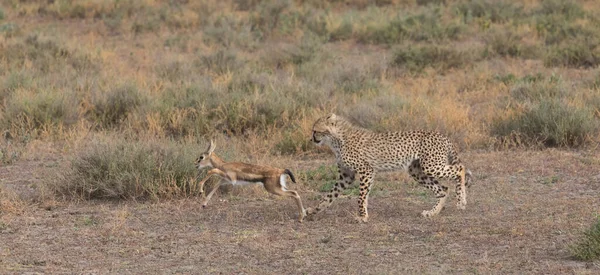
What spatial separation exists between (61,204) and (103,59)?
9.57m

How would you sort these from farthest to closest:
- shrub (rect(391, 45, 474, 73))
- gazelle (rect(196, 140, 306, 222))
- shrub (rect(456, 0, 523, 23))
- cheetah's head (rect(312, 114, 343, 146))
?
shrub (rect(456, 0, 523, 23)) < shrub (rect(391, 45, 474, 73)) < cheetah's head (rect(312, 114, 343, 146)) < gazelle (rect(196, 140, 306, 222))

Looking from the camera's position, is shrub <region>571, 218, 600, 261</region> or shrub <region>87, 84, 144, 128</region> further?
shrub <region>87, 84, 144, 128</region>

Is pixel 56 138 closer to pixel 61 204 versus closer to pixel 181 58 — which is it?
pixel 61 204

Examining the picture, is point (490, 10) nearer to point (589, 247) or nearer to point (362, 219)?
point (362, 219)

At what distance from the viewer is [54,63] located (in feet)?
62.1

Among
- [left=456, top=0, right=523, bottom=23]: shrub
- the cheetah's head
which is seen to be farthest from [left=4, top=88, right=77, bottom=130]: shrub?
[left=456, top=0, right=523, bottom=23]: shrub

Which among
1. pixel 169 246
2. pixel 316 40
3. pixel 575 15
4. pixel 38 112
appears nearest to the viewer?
pixel 169 246

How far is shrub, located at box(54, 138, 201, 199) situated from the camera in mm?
10688

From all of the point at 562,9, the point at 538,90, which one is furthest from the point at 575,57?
the point at 562,9

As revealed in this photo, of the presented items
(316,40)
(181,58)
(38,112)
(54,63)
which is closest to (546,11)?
(316,40)

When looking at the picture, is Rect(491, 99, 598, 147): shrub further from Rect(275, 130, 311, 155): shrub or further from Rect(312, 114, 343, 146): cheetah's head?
Rect(312, 114, 343, 146): cheetah's head

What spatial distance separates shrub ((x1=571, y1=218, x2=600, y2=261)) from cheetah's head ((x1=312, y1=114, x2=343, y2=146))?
2.98 metres

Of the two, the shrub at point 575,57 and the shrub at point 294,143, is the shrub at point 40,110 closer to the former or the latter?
the shrub at point 294,143

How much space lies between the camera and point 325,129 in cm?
998
